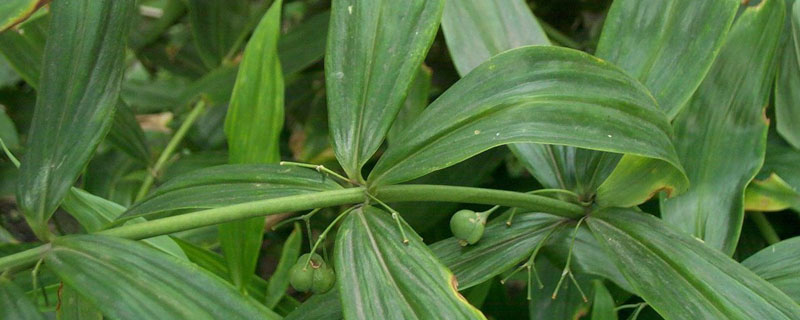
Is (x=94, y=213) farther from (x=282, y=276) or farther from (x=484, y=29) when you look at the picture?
(x=484, y=29)

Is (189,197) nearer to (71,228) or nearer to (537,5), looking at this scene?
(71,228)

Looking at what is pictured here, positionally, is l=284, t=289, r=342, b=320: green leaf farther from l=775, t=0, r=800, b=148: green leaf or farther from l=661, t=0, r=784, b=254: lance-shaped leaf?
l=775, t=0, r=800, b=148: green leaf

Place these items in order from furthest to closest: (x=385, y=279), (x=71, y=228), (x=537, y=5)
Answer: (x=537, y=5) < (x=71, y=228) < (x=385, y=279)

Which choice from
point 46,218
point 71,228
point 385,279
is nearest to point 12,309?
point 46,218

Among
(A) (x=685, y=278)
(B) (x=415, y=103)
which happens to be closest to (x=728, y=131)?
(A) (x=685, y=278)

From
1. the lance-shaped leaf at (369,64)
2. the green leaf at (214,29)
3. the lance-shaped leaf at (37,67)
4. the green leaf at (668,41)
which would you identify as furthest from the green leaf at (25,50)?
the green leaf at (668,41)

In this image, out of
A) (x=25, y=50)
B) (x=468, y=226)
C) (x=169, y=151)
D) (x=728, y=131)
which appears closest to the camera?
(x=468, y=226)

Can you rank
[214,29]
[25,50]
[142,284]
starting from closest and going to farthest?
[142,284] < [25,50] < [214,29]
